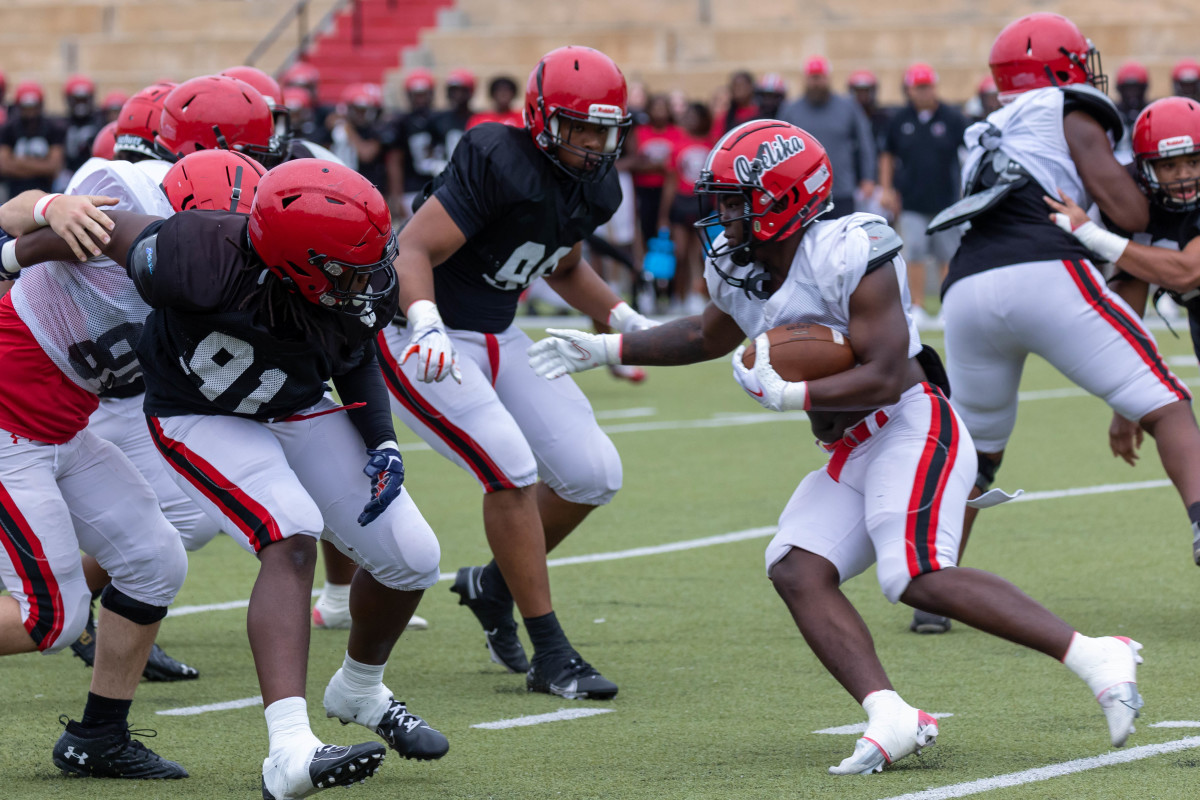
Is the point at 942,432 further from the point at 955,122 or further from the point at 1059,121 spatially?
the point at 955,122

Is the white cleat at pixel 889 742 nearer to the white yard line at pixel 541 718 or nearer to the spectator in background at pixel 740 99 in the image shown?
the white yard line at pixel 541 718

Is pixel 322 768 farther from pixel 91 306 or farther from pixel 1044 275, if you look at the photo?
pixel 1044 275

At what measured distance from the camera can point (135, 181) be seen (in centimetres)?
410

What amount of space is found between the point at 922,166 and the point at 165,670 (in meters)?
10.1

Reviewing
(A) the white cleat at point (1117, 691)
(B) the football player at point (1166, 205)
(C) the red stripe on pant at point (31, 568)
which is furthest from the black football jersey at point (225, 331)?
(B) the football player at point (1166, 205)

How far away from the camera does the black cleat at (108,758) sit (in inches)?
156

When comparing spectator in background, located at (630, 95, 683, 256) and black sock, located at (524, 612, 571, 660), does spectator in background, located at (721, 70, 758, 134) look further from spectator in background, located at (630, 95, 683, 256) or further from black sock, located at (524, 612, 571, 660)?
black sock, located at (524, 612, 571, 660)

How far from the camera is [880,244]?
13.0 ft

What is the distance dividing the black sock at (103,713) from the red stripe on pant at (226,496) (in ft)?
2.02

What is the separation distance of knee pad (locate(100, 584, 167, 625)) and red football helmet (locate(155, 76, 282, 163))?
127 cm

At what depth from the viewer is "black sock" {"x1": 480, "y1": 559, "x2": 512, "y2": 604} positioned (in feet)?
16.7

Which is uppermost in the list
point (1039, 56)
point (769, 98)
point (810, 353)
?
point (1039, 56)

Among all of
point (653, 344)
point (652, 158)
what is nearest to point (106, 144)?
point (653, 344)

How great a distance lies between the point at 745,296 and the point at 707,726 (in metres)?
1.11
